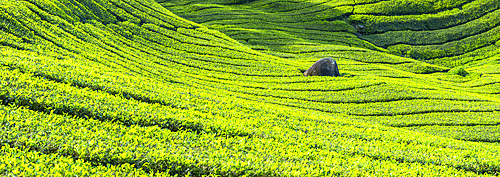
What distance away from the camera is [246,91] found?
1733cm

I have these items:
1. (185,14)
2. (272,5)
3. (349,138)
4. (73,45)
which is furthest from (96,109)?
(272,5)

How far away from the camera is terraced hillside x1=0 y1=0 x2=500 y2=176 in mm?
7324

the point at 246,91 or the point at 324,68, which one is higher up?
the point at 324,68

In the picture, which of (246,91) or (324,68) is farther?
(324,68)

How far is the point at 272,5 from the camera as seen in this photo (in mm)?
38500

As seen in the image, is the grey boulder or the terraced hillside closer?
the terraced hillside

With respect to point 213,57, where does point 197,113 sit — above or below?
below

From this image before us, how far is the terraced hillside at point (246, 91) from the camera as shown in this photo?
24.0 feet

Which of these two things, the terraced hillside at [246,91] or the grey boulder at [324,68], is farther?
the grey boulder at [324,68]

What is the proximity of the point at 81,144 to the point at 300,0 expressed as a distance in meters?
36.3

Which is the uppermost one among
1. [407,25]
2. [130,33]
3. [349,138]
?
[407,25]

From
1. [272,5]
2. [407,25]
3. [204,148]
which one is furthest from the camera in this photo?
[272,5]

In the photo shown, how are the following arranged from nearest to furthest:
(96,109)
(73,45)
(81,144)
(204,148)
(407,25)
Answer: (81,144), (204,148), (96,109), (73,45), (407,25)

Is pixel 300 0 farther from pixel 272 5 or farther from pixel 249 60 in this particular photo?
pixel 249 60
